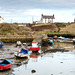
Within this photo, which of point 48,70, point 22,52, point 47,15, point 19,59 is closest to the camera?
point 48,70

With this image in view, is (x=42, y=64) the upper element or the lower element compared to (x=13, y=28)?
lower

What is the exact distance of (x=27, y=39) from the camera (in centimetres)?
6544

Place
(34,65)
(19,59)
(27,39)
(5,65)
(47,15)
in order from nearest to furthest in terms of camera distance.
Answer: (5,65) < (34,65) < (19,59) < (27,39) < (47,15)

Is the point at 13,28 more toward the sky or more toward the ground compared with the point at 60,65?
more toward the sky

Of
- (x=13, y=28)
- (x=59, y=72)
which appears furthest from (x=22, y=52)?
(x=13, y=28)

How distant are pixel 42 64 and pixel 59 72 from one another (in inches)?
216

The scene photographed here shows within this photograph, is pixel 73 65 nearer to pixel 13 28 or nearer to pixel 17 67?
pixel 17 67

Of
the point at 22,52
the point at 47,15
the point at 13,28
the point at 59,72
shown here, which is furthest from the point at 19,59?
the point at 47,15

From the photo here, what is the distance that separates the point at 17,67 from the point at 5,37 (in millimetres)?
38727

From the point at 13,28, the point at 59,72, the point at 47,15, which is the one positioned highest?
the point at 47,15

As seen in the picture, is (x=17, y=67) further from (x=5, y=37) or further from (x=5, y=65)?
(x=5, y=37)

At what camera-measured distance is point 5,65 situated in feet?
87.1

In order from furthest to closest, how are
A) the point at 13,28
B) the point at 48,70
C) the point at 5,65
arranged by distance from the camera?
the point at 13,28, the point at 48,70, the point at 5,65

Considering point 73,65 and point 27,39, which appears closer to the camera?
point 73,65
